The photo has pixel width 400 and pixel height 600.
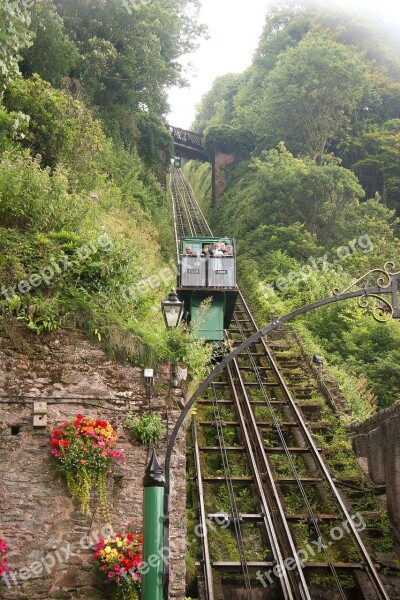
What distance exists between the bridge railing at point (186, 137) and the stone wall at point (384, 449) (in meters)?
30.4

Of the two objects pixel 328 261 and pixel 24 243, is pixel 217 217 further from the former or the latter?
pixel 24 243

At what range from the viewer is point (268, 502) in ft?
35.2

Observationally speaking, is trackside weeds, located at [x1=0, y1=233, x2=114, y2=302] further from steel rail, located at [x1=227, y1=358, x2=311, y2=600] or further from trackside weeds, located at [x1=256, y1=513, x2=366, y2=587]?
trackside weeds, located at [x1=256, y1=513, x2=366, y2=587]

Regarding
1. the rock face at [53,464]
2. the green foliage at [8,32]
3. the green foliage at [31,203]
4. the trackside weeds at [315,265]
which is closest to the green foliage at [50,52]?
the green foliage at [8,32]

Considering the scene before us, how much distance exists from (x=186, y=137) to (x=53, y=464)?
119 ft

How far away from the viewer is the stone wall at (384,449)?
10.7 metres

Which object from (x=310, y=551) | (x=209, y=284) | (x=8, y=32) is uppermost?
(x=8, y=32)

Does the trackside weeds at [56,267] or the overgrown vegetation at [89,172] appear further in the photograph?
the overgrown vegetation at [89,172]

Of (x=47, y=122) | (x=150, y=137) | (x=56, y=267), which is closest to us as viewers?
(x=56, y=267)

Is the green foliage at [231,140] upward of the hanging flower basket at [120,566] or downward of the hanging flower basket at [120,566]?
upward

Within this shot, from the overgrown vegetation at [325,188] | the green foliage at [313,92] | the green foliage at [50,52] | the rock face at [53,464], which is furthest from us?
the green foliage at [313,92]

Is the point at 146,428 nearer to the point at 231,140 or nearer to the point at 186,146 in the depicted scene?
the point at 231,140

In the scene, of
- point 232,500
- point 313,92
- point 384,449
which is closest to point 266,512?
point 232,500

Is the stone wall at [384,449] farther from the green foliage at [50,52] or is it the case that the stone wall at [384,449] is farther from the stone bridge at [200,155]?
the stone bridge at [200,155]
